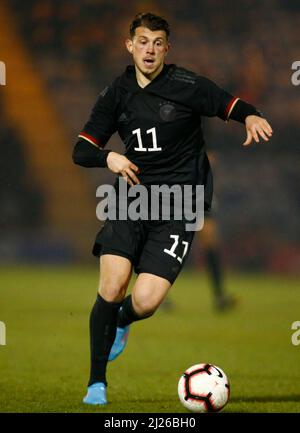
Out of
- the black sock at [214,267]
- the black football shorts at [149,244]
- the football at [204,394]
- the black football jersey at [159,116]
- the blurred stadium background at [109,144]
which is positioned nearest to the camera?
the football at [204,394]

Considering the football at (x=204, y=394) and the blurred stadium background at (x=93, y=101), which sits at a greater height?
the blurred stadium background at (x=93, y=101)

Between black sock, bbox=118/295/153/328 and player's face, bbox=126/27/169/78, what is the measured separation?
128cm

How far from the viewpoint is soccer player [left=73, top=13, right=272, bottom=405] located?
16.8 feet

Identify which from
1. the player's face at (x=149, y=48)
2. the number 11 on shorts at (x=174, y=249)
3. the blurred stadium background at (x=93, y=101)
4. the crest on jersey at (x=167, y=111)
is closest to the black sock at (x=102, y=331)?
the number 11 on shorts at (x=174, y=249)

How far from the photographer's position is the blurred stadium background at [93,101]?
1576 cm

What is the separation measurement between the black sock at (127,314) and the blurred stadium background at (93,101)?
9.76 m

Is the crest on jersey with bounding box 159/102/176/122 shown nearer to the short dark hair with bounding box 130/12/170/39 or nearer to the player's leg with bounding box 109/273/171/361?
the short dark hair with bounding box 130/12/170/39

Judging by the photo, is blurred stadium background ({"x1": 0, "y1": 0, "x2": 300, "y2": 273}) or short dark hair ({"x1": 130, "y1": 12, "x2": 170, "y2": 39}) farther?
blurred stadium background ({"x1": 0, "y1": 0, "x2": 300, "y2": 273})

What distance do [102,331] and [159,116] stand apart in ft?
3.95

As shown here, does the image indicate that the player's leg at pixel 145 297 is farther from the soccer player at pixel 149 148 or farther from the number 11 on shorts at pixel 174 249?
the number 11 on shorts at pixel 174 249

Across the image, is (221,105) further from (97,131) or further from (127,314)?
(127,314)

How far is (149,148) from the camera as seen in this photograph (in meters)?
5.23

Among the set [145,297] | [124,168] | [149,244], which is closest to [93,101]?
[149,244]

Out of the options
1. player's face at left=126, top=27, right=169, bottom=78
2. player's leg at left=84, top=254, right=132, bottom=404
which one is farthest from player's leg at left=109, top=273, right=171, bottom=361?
player's face at left=126, top=27, right=169, bottom=78
